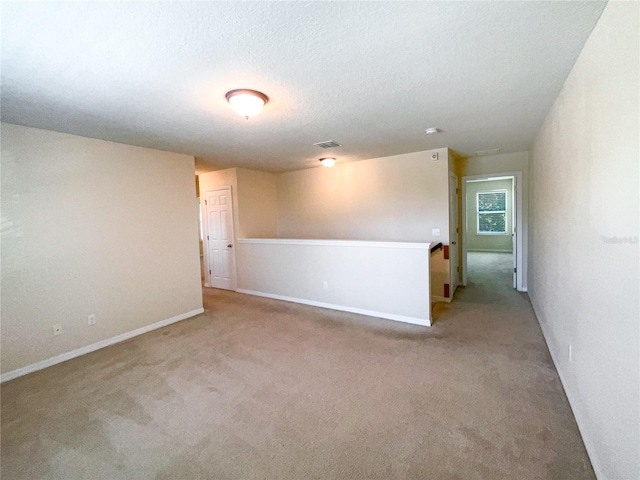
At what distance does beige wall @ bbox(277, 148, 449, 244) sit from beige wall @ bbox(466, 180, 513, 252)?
6.05 m

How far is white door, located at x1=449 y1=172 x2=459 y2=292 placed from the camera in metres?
4.69

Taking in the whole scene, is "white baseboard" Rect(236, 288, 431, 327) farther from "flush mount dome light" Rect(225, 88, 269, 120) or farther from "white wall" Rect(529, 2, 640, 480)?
"flush mount dome light" Rect(225, 88, 269, 120)

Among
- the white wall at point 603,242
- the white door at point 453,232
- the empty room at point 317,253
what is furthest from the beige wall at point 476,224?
the white wall at point 603,242

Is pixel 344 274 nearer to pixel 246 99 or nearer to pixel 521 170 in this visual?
pixel 246 99

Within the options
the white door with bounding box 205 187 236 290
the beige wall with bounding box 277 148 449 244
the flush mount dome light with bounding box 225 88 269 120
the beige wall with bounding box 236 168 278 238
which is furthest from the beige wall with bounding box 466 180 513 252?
the flush mount dome light with bounding box 225 88 269 120

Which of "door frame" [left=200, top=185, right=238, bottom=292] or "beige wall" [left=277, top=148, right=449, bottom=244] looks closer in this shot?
"beige wall" [left=277, top=148, right=449, bottom=244]

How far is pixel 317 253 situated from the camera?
462 centimetres

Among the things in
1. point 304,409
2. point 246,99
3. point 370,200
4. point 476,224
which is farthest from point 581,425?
point 476,224

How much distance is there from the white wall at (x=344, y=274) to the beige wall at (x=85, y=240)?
1312 millimetres

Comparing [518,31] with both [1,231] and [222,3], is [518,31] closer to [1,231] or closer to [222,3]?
[222,3]

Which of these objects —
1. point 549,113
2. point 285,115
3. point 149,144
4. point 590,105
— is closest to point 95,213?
point 149,144

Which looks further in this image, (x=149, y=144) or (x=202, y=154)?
(x=202, y=154)

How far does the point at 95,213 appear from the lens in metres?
3.40

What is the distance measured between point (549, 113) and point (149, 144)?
4.50 m
